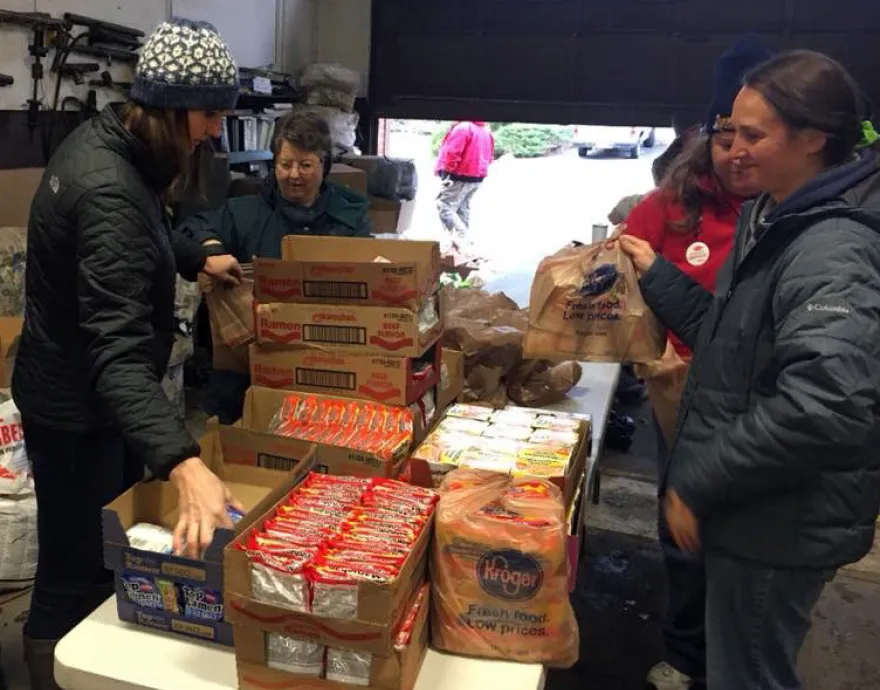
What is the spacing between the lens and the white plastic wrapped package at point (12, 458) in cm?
245

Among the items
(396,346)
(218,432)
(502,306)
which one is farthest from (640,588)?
(218,432)

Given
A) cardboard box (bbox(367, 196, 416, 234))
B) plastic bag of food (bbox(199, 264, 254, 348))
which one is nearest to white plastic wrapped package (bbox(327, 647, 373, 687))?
plastic bag of food (bbox(199, 264, 254, 348))

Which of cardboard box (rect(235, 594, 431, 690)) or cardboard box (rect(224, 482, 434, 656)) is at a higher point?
cardboard box (rect(224, 482, 434, 656))

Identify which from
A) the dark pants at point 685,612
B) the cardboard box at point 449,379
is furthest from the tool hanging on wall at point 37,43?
the dark pants at point 685,612

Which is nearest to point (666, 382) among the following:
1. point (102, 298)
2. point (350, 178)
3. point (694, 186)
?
point (694, 186)

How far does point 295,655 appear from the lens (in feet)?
3.53

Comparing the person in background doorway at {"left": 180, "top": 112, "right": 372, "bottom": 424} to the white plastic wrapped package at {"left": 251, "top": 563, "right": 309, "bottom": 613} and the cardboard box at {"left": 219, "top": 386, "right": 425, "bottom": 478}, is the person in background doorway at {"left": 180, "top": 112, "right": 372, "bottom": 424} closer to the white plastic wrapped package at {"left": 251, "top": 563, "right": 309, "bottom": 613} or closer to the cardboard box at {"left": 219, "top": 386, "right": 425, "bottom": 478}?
the cardboard box at {"left": 219, "top": 386, "right": 425, "bottom": 478}

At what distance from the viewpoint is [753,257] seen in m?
1.36

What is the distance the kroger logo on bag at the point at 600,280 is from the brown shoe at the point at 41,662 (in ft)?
4.22

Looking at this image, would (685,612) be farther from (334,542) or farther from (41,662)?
(41,662)

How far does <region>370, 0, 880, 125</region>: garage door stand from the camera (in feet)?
14.1

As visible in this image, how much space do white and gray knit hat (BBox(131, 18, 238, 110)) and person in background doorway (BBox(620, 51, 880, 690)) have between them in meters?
0.88

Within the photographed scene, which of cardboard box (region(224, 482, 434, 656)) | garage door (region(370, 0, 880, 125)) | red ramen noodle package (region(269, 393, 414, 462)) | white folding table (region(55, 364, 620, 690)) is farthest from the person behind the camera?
garage door (region(370, 0, 880, 125))

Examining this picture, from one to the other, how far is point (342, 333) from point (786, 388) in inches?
34.5
